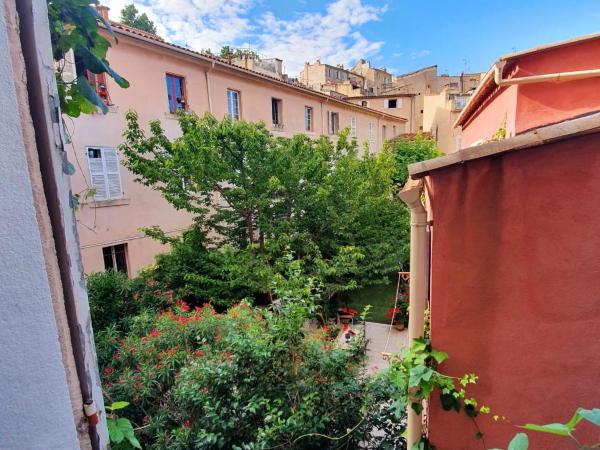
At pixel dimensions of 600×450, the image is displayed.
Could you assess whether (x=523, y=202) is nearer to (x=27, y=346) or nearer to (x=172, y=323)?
(x=27, y=346)

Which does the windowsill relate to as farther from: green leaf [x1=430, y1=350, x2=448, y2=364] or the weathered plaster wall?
the weathered plaster wall

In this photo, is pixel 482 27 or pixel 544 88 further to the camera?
pixel 482 27

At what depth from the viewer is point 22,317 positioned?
0.93m

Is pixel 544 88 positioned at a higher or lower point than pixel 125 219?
higher

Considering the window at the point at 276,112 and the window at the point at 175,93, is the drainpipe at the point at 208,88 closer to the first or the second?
the window at the point at 175,93

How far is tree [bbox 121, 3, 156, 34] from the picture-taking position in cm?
2298

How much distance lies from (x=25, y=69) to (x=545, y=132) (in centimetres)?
290

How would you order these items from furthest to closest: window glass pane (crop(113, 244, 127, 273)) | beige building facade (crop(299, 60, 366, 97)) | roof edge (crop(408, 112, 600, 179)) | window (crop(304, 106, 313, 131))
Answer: beige building facade (crop(299, 60, 366, 97)) → window (crop(304, 106, 313, 131)) → window glass pane (crop(113, 244, 127, 273)) → roof edge (crop(408, 112, 600, 179))

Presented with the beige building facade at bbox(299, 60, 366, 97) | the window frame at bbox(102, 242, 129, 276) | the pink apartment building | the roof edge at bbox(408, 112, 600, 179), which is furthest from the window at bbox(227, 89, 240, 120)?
the beige building facade at bbox(299, 60, 366, 97)

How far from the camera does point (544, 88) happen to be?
4.29 meters

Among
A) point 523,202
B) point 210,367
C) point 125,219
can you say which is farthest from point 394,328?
point 125,219

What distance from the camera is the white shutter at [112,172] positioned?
34.8 ft

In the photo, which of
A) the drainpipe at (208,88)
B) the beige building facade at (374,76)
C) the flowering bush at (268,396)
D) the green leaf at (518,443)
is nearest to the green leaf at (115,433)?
the green leaf at (518,443)

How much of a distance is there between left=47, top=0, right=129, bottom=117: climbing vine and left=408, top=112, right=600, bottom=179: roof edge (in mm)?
2292
